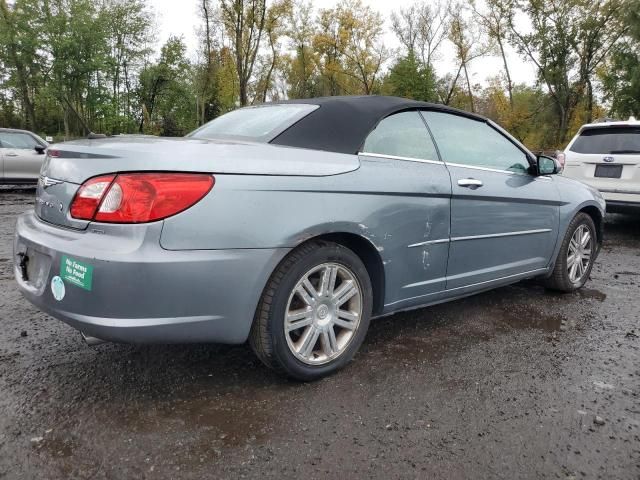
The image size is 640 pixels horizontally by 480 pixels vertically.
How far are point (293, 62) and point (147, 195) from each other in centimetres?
4350

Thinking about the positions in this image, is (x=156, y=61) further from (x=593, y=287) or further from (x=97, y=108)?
(x=593, y=287)

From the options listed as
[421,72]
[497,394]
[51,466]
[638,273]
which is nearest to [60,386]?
[51,466]

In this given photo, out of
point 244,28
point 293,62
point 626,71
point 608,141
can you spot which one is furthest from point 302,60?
point 608,141

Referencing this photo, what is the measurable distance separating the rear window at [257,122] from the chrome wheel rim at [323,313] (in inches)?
30.2

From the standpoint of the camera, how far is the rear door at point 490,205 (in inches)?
121

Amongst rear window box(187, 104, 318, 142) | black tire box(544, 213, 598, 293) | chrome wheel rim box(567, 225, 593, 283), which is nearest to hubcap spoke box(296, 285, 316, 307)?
rear window box(187, 104, 318, 142)

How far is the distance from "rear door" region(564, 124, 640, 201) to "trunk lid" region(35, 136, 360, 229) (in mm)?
6010

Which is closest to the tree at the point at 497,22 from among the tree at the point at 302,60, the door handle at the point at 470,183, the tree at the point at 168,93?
the tree at the point at 302,60

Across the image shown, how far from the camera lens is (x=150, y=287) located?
1.93 m

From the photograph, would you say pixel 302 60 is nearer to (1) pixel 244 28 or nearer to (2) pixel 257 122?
(1) pixel 244 28

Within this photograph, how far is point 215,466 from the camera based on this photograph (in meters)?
1.79

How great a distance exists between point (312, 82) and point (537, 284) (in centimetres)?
4312

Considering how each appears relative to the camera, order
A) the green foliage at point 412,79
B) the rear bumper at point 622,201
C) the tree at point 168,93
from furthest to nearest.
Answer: the tree at point 168,93
the green foliage at point 412,79
the rear bumper at point 622,201

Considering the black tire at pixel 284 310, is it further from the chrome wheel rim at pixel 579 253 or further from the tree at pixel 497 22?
the tree at pixel 497 22
